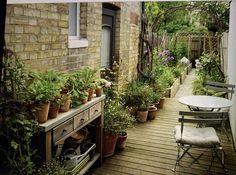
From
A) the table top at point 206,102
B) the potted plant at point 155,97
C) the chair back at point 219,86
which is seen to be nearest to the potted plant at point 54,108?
the table top at point 206,102

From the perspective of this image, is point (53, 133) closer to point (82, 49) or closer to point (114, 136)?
point (114, 136)

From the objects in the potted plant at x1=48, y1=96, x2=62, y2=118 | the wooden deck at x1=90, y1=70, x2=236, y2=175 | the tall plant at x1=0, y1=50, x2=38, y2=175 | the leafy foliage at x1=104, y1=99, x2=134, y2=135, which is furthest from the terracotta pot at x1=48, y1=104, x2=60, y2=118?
the leafy foliage at x1=104, y1=99, x2=134, y2=135

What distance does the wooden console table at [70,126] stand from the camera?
91.7 inches

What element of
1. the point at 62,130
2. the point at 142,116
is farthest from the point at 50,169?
the point at 142,116

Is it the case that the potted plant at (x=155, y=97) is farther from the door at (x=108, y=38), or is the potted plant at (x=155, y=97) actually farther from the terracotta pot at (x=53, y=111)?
the terracotta pot at (x=53, y=111)

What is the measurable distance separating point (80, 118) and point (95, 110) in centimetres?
40

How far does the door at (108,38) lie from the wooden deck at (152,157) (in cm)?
144

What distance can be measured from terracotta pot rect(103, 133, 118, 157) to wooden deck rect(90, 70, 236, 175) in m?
0.08

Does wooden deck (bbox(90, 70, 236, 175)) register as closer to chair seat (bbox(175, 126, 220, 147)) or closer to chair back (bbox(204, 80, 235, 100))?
chair seat (bbox(175, 126, 220, 147))

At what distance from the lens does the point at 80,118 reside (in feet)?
9.43

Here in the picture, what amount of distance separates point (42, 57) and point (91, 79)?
606 mm

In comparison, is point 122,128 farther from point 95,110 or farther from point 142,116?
point 142,116

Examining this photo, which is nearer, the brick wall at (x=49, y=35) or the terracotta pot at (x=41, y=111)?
the terracotta pot at (x=41, y=111)

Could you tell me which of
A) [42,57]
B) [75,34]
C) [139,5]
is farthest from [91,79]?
[139,5]
